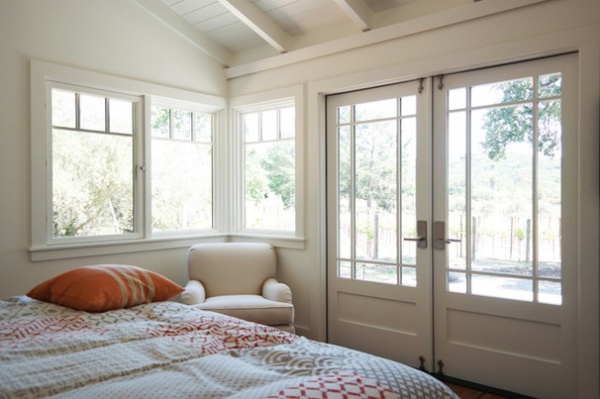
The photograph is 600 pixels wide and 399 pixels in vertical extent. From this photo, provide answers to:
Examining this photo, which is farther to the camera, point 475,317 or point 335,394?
point 475,317

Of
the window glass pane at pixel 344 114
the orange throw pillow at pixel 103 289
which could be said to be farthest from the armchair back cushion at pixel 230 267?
the orange throw pillow at pixel 103 289

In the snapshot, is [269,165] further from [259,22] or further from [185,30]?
[185,30]

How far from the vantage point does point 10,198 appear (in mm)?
2971

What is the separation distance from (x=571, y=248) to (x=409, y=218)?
101 centimetres

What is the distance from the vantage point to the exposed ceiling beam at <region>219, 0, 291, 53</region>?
3424 mm

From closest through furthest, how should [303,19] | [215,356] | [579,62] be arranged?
[215,356] → [579,62] → [303,19]

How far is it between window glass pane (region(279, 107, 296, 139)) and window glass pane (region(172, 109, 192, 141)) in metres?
0.83

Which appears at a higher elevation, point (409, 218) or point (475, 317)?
point (409, 218)

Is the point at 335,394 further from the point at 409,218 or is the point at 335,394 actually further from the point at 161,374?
the point at 409,218

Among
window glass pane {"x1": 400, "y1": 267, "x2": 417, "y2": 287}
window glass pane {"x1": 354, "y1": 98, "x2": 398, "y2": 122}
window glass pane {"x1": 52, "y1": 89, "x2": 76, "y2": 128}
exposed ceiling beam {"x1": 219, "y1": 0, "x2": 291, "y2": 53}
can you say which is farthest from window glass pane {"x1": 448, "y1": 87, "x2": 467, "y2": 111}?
window glass pane {"x1": 52, "y1": 89, "x2": 76, "y2": 128}

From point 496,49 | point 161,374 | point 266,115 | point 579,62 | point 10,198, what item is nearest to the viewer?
point 161,374

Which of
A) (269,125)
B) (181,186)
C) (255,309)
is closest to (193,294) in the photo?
(255,309)

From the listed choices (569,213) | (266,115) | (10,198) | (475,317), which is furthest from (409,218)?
(10,198)

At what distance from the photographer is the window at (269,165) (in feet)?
12.6
